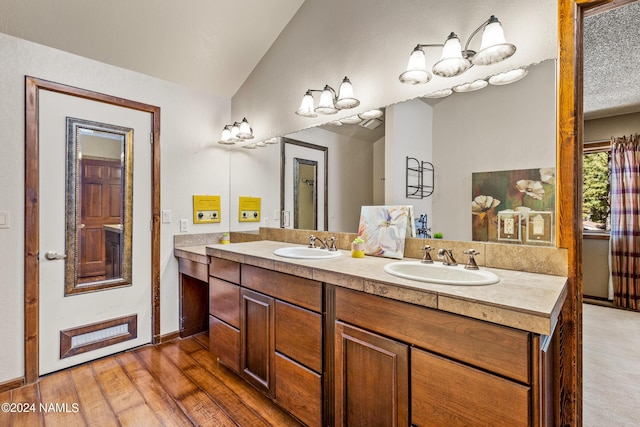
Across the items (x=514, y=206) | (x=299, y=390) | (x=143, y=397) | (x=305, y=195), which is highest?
(x=305, y=195)

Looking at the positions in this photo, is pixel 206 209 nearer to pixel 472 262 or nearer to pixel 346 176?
pixel 346 176

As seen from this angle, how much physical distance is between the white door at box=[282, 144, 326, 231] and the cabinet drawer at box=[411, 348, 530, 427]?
143 cm

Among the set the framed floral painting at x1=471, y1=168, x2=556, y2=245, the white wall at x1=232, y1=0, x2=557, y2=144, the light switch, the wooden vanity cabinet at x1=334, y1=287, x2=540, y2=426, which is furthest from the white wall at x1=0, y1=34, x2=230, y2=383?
the framed floral painting at x1=471, y1=168, x2=556, y2=245

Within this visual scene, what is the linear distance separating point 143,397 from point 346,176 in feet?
6.55

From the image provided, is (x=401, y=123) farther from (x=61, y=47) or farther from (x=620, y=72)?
(x=61, y=47)

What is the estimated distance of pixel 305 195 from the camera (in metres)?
2.62

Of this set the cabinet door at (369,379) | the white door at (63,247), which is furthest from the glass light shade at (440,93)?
the white door at (63,247)

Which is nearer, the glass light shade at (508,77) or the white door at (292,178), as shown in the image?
the glass light shade at (508,77)

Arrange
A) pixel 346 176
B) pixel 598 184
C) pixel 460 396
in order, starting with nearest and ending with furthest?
1. pixel 460 396
2. pixel 346 176
3. pixel 598 184

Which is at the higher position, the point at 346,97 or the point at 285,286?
the point at 346,97

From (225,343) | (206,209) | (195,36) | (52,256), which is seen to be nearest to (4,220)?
(52,256)

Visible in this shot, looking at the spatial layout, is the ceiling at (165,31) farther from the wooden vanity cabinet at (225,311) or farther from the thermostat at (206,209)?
the wooden vanity cabinet at (225,311)

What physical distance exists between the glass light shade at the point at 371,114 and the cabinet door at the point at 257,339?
4.43 ft

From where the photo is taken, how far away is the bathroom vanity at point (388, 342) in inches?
37.4
